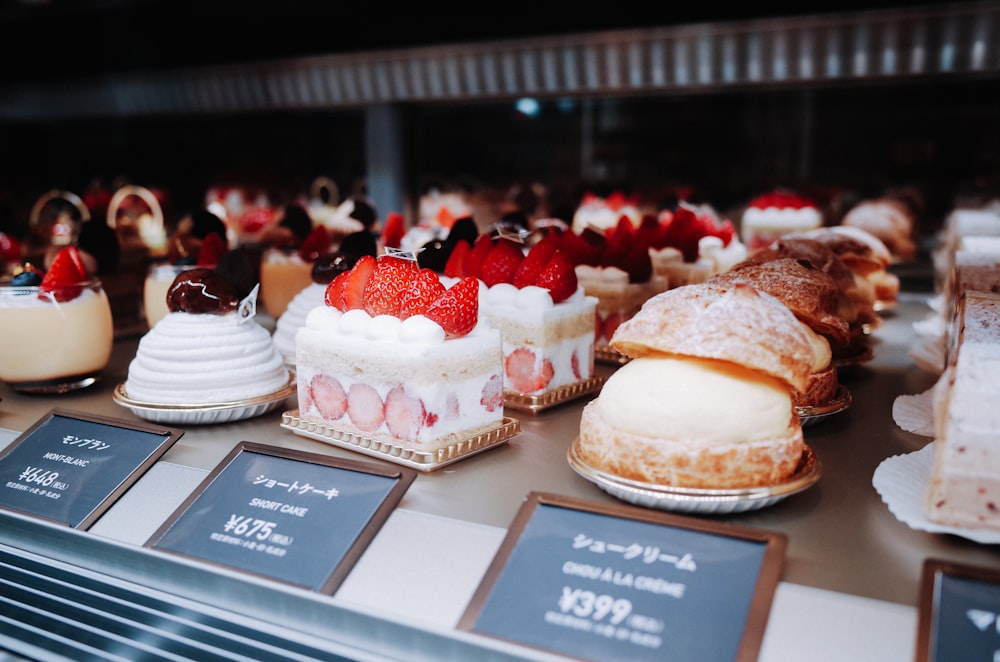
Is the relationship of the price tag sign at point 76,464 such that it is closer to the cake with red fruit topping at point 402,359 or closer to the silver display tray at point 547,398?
the cake with red fruit topping at point 402,359

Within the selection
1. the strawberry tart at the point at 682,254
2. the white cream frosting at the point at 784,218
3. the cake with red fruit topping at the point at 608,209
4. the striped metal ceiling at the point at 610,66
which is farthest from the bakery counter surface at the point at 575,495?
the cake with red fruit topping at the point at 608,209

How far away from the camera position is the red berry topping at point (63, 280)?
2070 mm

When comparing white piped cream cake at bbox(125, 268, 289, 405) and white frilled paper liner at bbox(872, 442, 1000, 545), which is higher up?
white piped cream cake at bbox(125, 268, 289, 405)

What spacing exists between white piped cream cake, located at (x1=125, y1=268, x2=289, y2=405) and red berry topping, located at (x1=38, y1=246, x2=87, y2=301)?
329mm

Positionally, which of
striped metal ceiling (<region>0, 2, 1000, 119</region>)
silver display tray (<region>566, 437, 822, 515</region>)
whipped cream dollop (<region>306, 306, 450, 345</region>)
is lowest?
silver display tray (<region>566, 437, 822, 515</region>)

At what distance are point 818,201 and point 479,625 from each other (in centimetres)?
327

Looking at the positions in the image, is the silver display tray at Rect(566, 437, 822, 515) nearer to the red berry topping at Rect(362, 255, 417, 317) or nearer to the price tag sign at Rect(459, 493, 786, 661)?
the price tag sign at Rect(459, 493, 786, 661)

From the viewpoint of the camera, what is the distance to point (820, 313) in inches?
70.4

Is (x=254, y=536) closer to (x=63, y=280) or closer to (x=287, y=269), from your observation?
(x=63, y=280)

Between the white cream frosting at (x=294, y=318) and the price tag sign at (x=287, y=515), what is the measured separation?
28.8 inches

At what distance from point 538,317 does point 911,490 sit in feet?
2.76

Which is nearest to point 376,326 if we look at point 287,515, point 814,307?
point 287,515

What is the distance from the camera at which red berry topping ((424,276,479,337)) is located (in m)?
1.61

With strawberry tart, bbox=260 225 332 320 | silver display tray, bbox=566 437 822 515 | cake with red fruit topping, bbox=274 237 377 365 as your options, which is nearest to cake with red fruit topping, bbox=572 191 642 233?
strawberry tart, bbox=260 225 332 320
